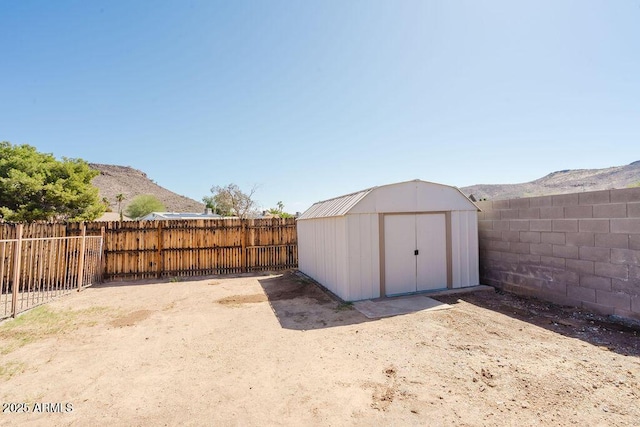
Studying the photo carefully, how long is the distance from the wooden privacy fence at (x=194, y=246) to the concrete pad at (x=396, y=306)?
5.54 metres

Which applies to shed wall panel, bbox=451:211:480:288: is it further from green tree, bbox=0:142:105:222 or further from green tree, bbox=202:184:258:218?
green tree, bbox=202:184:258:218

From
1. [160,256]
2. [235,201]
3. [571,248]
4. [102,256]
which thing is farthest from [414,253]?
[235,201]

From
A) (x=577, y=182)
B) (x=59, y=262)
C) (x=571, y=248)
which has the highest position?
(x=577, y=182)

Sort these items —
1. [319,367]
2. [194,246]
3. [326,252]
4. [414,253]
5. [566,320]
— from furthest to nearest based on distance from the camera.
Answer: [194,246], [326,252], [414,253], [566,320], [319,367]

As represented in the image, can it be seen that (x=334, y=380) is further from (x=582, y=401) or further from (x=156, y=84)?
(x=156, y=84)

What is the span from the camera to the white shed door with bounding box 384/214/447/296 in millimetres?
6895

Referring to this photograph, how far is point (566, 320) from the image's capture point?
5.22 metres

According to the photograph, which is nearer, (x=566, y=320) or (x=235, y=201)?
(x=566, y=320)

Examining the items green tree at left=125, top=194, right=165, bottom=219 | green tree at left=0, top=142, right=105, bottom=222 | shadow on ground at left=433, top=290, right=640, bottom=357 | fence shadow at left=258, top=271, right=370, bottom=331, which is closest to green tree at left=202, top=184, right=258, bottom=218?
green tree at left=125, top=194, right=165, bottom=219

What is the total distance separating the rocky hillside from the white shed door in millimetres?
54250

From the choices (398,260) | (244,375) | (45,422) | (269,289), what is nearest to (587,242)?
(398,260)

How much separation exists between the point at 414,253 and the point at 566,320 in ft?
9.93

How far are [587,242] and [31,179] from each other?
60.3 feet

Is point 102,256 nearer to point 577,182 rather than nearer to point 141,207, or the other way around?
point 577,182
